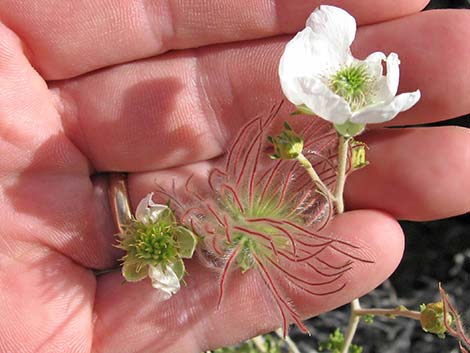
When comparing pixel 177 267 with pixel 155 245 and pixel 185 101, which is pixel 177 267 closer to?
pixel 155 245

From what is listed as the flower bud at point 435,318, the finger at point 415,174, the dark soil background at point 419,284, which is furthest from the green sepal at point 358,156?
the dark soil background at point 419,284

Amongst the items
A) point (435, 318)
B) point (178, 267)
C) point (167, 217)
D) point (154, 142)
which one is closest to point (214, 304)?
point (178, 267)

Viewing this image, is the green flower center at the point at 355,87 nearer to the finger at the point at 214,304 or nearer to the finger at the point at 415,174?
the finger at the point at 415,174

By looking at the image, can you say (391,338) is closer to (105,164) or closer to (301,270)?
(301,270)

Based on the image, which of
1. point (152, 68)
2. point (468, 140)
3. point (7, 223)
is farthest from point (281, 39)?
point (7, 223)

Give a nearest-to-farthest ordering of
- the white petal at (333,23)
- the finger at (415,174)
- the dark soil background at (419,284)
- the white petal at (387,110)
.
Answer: the white petal at (387,110) < the white petal at (333,23) < the finger at (415,174) < the dark soil background at (419,284)

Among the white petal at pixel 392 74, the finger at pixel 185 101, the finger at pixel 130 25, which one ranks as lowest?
the finger at pixel 185 101
